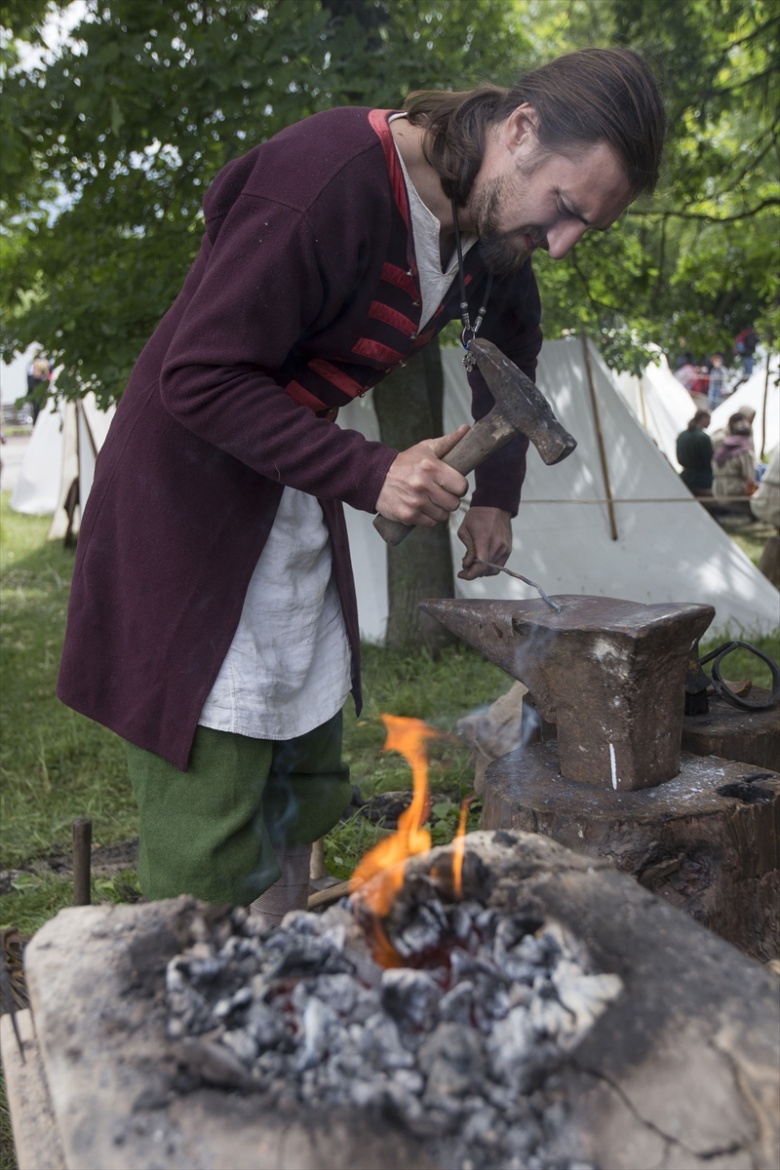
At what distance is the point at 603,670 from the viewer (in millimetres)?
2287

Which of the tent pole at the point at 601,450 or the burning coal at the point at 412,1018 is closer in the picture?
the burning coal at the point at 412,1018

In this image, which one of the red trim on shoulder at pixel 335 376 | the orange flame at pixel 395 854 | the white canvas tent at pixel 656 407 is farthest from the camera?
the white canvas tent at pixel 656 407

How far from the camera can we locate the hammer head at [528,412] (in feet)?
6.32

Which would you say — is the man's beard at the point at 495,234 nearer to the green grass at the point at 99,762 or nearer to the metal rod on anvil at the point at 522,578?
the metal rod on anvil at the point at 522,578

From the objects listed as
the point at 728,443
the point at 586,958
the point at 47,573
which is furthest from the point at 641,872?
the point at 728,443

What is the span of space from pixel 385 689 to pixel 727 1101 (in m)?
4.16

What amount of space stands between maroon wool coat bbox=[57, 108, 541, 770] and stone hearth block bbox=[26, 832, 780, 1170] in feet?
1.92

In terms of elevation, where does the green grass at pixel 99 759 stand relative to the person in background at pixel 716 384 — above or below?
below

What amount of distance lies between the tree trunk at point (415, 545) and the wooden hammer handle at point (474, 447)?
3.56 meters

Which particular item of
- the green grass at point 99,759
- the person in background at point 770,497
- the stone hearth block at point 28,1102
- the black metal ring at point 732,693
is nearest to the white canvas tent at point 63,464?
the green grass at point 99,759

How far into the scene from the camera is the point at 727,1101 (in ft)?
3.82

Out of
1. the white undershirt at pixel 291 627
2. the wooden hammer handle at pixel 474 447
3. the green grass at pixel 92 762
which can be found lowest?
the green grass at pixel 92 762

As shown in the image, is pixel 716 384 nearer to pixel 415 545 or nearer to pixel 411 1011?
pixel 415 545

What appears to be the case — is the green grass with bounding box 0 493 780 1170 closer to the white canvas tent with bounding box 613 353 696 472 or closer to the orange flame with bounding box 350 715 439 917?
the orange flame with bounding box 350 715 439 917
